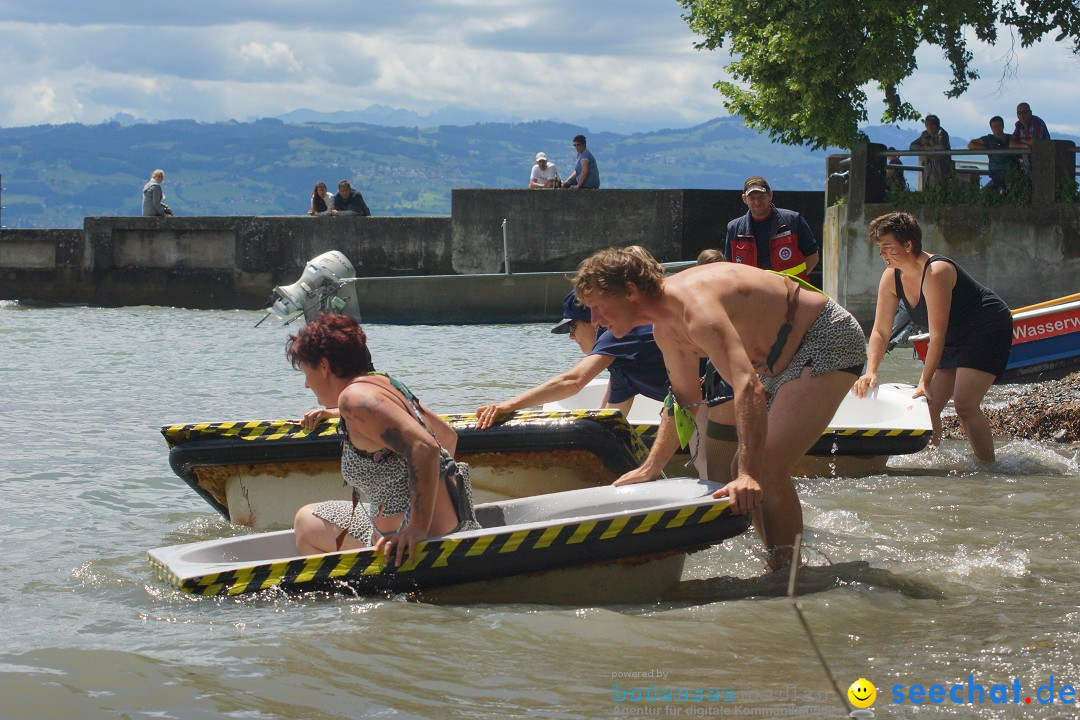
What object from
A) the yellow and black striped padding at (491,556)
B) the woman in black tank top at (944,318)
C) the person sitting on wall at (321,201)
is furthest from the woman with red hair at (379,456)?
the person sitting on wall at (321,201)

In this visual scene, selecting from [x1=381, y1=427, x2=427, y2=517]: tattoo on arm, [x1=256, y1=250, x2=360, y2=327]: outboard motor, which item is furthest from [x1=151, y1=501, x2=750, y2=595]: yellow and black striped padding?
[x1=256, y1=250, x2=360, y2=327]: outboard motor

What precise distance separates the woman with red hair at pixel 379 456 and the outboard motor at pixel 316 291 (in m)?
14.6

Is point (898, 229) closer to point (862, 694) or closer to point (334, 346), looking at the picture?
point (334, 346)

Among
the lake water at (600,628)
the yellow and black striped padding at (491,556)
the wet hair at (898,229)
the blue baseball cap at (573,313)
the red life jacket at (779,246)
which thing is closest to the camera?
the lake water at (600,628)

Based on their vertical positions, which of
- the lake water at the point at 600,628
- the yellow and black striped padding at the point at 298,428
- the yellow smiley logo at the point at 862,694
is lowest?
the lake water at the point at 600,628

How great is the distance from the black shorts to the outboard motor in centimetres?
1310

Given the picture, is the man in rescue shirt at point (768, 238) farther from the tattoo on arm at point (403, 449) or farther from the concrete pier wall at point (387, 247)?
the concrete pier wall at point (387, 247)

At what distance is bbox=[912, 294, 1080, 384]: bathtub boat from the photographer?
11391mm

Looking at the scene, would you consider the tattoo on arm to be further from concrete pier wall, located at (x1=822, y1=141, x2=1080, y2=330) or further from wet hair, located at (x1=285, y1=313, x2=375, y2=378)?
concrete pier wall, located at (x1=822, y1=141, x2=1080, y2=330)

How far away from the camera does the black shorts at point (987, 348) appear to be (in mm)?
7457

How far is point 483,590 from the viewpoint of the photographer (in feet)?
16.4

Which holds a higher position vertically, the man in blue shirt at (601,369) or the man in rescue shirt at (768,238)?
the man in rescue shirt at (768,238)

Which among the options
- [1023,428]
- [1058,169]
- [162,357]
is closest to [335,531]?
[1023,428]

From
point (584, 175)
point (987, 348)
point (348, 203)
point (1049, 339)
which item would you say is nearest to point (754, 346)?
point (987, 348)
